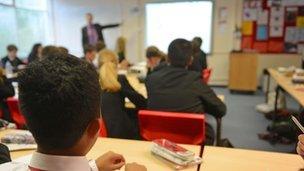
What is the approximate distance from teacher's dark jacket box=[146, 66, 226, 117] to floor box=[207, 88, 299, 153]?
1432 mm

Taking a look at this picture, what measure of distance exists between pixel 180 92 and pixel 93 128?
1365 millimetres

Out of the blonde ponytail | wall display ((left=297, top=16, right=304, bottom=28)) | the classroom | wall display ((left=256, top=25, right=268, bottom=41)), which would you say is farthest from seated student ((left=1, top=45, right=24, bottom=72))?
wall display ((left=297, top=16, right=304, bottom=28))

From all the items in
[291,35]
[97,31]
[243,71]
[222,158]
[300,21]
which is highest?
[300,21]

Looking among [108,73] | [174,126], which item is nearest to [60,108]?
[174,126]

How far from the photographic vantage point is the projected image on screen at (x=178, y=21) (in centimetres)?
629

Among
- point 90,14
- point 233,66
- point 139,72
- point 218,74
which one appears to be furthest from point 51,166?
point 90,14

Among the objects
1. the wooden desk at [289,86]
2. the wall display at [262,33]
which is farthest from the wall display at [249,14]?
the wooden desk at [289,86]

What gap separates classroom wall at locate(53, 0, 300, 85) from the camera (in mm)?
6154

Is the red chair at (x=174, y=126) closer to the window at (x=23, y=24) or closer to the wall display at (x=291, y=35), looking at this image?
the window at (x=23, y=24)

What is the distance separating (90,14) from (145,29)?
1.39 meters

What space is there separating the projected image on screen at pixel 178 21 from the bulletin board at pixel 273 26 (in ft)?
2.64

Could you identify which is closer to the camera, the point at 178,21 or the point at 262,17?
the point at 262,17

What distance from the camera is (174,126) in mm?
1822

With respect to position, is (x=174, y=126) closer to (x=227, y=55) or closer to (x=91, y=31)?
(x=227, y=55)
